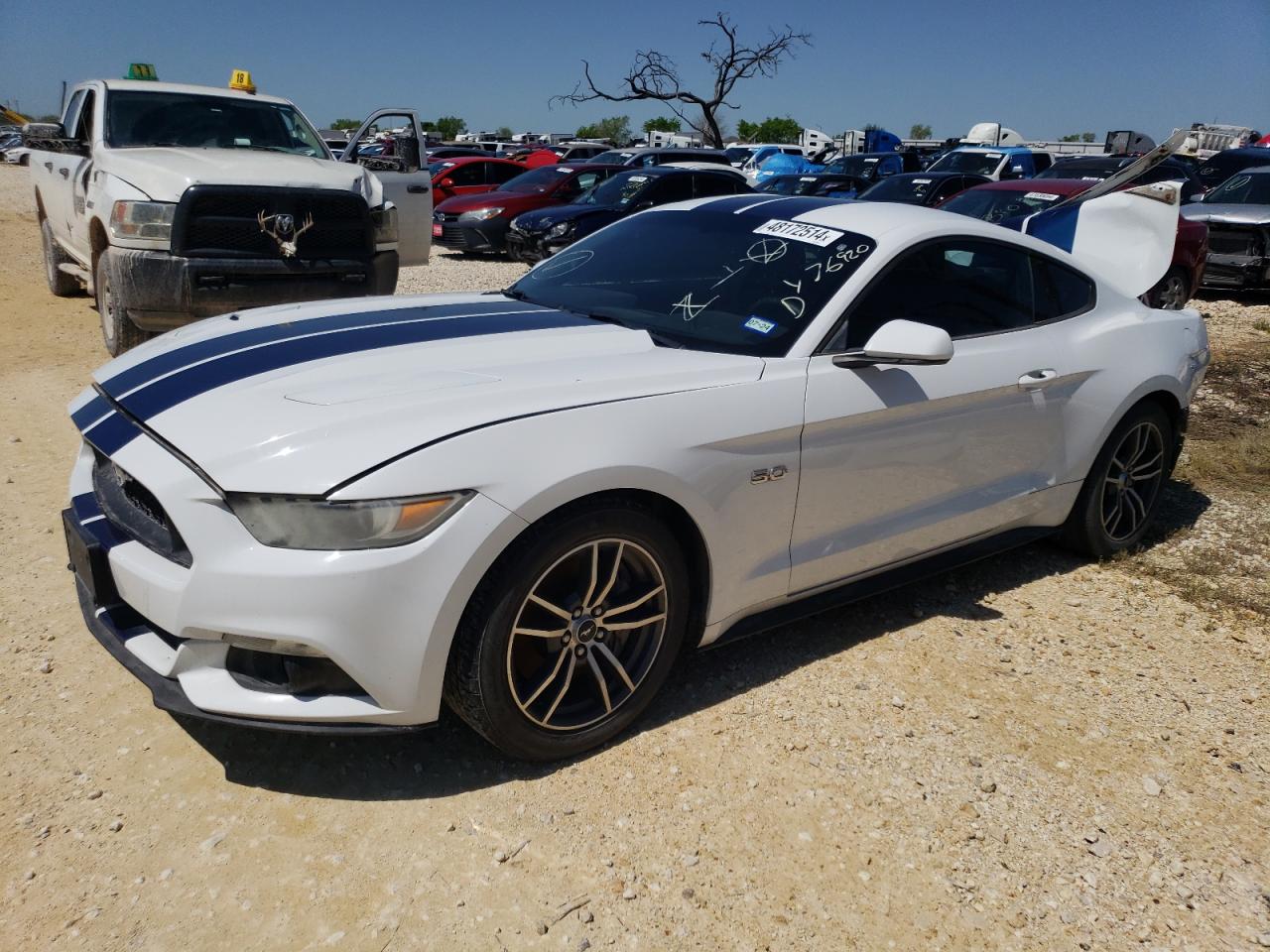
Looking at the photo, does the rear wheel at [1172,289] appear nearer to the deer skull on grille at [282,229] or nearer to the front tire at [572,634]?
the deer skull on grille at [282,229]

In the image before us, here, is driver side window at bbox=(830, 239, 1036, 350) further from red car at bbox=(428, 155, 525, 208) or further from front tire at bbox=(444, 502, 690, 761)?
red car at bbox=(428, 155, 525, 208)

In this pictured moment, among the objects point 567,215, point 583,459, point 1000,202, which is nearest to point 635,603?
point 583,459

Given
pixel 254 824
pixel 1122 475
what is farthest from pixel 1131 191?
pixel 254 824

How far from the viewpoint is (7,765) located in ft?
8.85

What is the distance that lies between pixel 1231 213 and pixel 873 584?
424 inches

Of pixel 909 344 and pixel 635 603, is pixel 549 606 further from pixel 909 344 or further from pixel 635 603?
pixel 909 344

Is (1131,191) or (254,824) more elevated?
(1131,191)

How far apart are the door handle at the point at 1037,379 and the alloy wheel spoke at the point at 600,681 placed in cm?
198

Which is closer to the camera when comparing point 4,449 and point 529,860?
point 529,860

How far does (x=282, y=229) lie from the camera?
21.4 ft

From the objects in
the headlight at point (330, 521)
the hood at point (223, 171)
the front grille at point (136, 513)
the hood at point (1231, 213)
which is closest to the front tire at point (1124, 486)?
the headlight at point (330, 521)

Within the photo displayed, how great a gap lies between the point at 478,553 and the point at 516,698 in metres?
0.45

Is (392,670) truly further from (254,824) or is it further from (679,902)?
(679,902)

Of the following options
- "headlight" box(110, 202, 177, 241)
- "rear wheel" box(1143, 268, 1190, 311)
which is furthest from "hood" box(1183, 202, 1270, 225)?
"headlight" box(110, 202, 177, 241)
